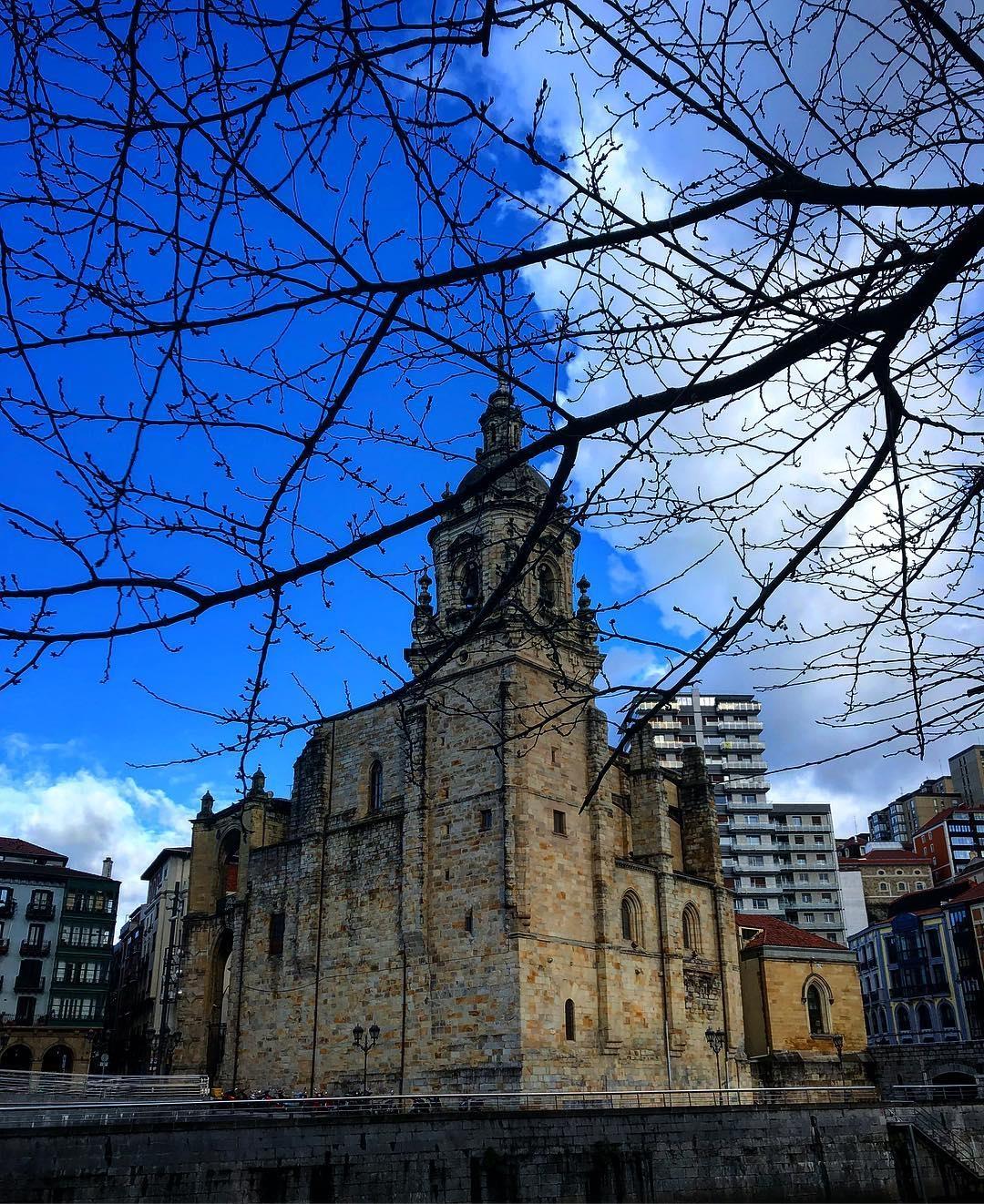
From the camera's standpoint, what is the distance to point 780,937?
124ft

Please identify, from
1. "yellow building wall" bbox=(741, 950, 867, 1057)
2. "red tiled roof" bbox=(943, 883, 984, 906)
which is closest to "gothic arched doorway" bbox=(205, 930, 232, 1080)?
"yellow building wall" bbox=(741, 950, 867, 1057)

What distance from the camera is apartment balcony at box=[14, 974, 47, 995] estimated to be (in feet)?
152

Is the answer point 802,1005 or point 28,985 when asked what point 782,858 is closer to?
point 802,1005

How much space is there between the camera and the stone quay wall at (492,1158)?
1582 cm

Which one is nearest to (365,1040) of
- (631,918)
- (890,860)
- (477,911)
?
(477,911)

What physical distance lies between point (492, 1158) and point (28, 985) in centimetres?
3538

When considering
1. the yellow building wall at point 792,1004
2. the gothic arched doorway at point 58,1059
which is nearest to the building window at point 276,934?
the yellow building wall at point 792,1004

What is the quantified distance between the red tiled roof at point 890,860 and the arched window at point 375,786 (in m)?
54.3

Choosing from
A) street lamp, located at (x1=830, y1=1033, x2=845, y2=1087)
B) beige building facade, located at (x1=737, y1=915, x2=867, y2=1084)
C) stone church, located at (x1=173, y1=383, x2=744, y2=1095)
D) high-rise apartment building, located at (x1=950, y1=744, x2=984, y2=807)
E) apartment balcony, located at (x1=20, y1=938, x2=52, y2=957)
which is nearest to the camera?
stone church, located at (x1=173, y1=383, x2=744, y2=1095)

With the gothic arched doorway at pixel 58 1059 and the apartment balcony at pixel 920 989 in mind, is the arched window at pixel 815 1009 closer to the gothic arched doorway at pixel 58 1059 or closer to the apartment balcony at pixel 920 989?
the apartment balcony at pixel 920 989

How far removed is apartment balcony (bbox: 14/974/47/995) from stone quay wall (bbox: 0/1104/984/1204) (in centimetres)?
2961

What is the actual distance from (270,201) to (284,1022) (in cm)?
3071

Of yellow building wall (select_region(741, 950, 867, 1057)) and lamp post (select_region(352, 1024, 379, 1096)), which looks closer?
lamp post (select_region(352, 1024, 379, 1096))

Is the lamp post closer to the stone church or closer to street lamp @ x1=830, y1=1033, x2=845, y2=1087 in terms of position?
the stone church
